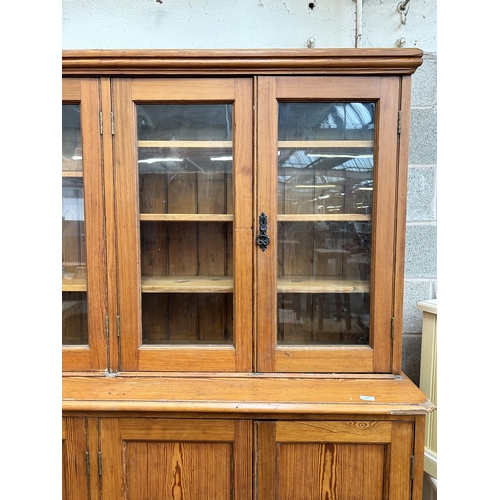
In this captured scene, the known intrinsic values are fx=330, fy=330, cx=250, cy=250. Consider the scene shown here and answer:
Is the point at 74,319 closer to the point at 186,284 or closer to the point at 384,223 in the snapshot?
the point at 186,284

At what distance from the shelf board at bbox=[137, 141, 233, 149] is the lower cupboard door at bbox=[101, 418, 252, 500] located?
80 centimetres

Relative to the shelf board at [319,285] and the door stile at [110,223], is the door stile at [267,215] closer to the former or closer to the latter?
the shelf board at [319,285]

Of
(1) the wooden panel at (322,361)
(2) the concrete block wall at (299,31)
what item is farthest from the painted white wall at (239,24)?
A: (1) the wooden panel at (322,361)

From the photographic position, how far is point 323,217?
3.49ft

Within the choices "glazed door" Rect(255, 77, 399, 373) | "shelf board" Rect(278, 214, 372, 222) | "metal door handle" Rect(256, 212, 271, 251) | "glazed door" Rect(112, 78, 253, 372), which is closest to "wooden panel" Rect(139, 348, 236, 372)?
"glazed door" Rect(112, 78, 253, 372)

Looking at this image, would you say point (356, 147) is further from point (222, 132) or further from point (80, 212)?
A: point (80, 212)

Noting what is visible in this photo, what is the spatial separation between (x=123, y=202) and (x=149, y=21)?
2.57ft

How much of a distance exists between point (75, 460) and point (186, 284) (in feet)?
1.85

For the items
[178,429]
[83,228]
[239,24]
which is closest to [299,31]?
[239,24]

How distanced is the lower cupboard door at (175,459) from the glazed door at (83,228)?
237mm

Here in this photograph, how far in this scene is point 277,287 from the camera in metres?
1.03

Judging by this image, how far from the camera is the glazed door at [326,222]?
0.96 m

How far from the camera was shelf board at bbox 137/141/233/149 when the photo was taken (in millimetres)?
1021

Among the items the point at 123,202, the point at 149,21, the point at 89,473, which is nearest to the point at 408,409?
the point at 89,473
